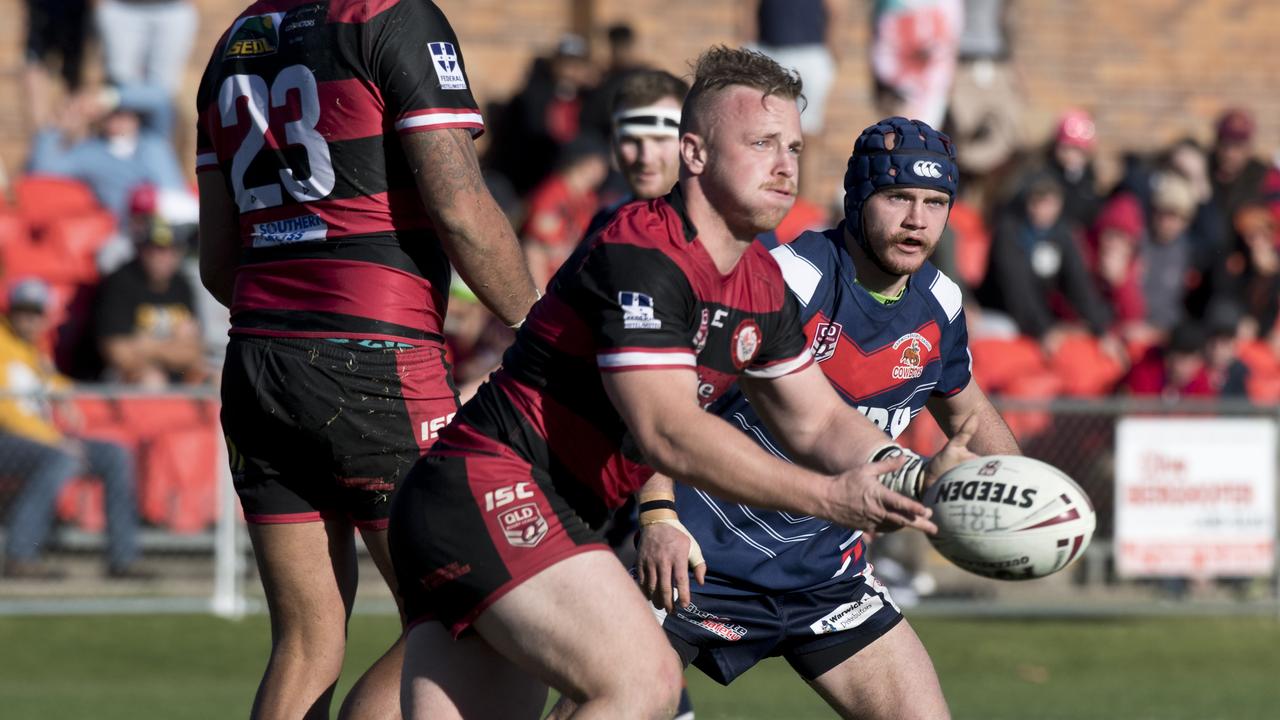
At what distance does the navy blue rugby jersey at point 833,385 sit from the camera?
529 centimetres

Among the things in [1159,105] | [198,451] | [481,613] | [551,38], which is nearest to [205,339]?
[198,451]

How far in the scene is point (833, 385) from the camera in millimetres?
5324

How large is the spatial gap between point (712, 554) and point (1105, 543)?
6.19 meters

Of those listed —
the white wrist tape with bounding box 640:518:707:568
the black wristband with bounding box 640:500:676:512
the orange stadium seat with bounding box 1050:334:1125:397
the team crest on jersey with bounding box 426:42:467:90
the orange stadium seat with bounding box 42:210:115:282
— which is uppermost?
the team crest on jersey with bounding box 426:42:467:90

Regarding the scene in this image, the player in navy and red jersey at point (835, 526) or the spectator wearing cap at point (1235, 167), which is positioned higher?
the player in navy and red jersey at point (835, 526)

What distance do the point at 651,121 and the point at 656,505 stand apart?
2511 millimetres

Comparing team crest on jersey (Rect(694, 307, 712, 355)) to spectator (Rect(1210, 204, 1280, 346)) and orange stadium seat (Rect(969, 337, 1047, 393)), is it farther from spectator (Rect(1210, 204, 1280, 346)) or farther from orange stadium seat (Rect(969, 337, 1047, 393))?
spectator (Rect(1210, 204, 1280, 346))

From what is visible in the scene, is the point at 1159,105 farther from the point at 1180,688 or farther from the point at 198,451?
the point at 198,451

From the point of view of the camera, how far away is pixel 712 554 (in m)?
5.33

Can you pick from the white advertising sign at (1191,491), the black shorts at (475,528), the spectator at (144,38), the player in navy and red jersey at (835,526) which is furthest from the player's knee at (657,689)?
the spectator at (144,38)

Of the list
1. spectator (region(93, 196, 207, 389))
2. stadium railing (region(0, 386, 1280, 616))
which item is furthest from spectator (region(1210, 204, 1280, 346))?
spectator (region(93, 196, 207, 389))

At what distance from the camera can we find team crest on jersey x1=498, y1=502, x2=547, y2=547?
420cm

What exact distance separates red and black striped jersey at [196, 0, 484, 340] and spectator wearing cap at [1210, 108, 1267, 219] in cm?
1146

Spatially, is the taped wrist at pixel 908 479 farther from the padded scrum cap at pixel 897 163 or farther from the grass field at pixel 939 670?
the grass field at pixel 939 670
